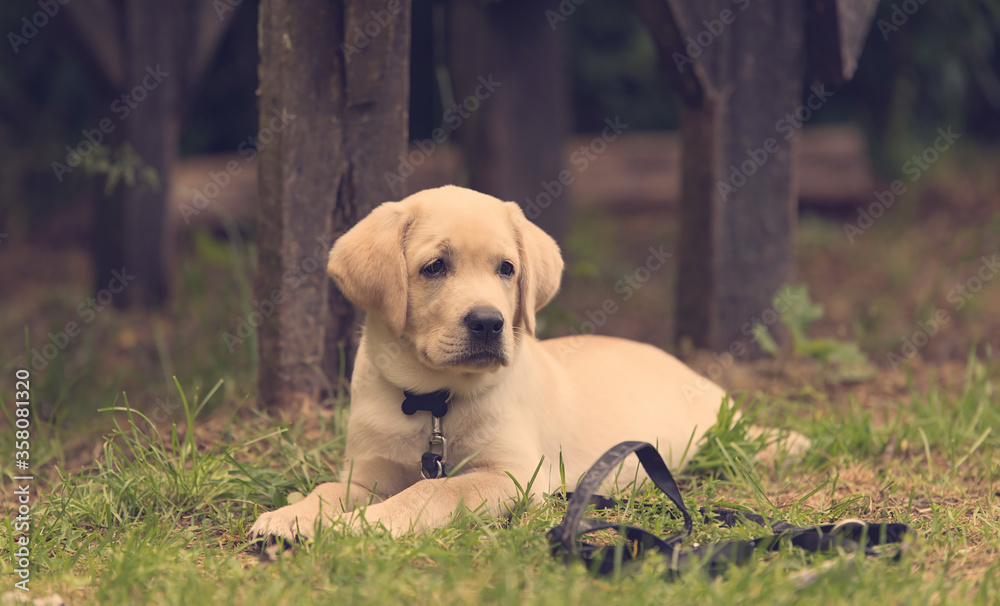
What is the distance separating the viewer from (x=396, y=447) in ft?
9.45

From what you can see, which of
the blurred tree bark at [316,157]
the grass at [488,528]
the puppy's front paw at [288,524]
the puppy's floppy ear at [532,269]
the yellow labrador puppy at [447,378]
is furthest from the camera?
the blurred tree bark at [316,157]

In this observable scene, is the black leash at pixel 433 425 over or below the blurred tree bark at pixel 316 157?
below

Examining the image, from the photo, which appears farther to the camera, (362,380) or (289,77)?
(289,77)

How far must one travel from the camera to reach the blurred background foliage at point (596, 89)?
297 inches

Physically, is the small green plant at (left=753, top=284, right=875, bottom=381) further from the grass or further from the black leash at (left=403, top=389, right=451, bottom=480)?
the black leash at (left=403, top=389, right=451, bottom=480)

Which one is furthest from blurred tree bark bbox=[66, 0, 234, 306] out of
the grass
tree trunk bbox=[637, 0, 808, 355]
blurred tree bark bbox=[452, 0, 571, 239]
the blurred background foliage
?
tree trunk bbox=[637, 0, 808, 355]

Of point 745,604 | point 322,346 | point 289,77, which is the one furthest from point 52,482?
point 745,604

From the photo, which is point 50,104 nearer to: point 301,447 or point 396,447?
point 301,447

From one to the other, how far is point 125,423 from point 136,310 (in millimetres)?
2698

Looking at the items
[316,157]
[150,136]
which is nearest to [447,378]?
[316,157]

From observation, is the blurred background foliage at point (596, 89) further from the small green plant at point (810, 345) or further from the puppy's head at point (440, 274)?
the puppy's head at point (440, 274)

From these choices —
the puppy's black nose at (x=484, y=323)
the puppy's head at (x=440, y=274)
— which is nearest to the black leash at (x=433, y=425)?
the puppy's head at (x=440, y=274)

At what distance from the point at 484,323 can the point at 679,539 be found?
79 centimetres

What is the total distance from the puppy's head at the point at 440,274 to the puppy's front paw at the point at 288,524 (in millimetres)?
543
